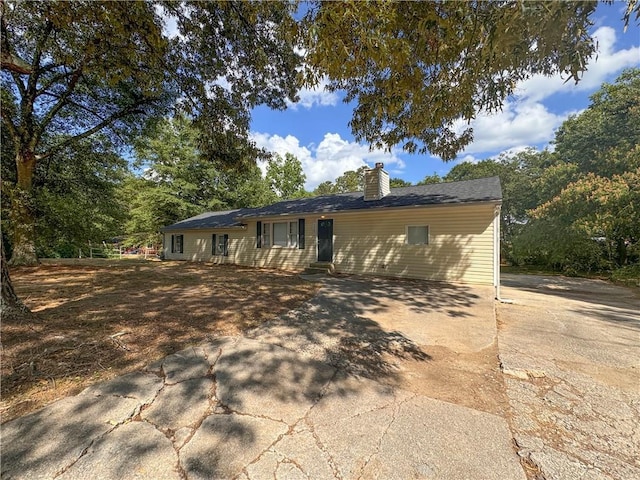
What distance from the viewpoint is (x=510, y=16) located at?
2479mm

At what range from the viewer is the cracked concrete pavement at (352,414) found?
168 cm

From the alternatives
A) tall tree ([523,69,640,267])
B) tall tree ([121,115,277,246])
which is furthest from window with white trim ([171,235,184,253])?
tall tree ([523,69,640,267])

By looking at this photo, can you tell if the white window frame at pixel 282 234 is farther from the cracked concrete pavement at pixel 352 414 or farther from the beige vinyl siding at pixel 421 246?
the cracked concrete pavement at pixel 352 414

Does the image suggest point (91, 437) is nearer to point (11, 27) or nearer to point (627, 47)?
point (627, 47)

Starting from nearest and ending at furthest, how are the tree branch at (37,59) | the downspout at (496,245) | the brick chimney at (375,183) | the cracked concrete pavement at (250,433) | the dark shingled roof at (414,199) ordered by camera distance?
the cracked concrete pavement at (250,433) < the tree branch at (37,59) < the downspout at (496,245) < the dark shingled roof at (414,199) < the brick chimney at (375,183)

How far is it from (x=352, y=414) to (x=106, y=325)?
3.64 m

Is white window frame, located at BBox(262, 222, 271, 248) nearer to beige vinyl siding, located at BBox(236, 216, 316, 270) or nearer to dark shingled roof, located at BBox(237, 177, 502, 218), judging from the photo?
beige vinyl siding, located at BBox(236, 216, 316, 270)

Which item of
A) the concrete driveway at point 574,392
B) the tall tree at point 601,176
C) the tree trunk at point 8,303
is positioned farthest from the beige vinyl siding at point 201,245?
Answer: the tall tree at point 601,176

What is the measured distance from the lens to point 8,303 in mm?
3525

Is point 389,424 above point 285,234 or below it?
below

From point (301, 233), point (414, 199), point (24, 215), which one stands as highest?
point (414, 199)

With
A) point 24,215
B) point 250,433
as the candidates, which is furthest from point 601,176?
point 24,215

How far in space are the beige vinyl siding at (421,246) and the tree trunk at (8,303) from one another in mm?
8546

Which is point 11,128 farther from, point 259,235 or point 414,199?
point 414,199
